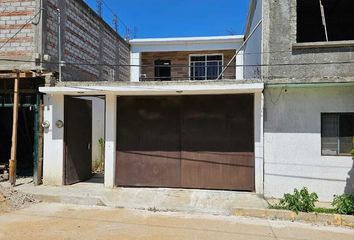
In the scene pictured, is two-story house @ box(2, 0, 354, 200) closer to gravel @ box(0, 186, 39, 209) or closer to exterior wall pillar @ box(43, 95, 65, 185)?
exterior wall pillar @ box(43, 95, 65, 185)

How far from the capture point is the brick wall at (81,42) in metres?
11.7

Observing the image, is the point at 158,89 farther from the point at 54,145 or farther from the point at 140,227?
the point at 140,227

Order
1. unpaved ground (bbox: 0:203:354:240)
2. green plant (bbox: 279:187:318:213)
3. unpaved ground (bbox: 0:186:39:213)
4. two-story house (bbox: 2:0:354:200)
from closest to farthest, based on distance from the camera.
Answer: unpaved ground (bbox: 0:203:354:240)
green plant (bbox: 279:187:318:213)
unpaved ground (bbox: 0:186:39:213)
two-story house (bbox: 2:0:354:200)

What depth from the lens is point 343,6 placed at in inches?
468

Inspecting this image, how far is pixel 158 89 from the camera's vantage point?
1034cm

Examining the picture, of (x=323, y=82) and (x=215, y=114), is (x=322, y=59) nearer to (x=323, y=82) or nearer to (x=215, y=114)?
(x=323, y=82)

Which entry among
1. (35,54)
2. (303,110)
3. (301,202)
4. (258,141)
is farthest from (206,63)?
(301,202)

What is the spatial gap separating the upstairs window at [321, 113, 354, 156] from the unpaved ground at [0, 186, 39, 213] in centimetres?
763

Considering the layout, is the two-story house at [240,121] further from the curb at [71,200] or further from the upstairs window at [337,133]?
the curb at [71,200]

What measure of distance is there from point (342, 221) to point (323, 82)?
10.9ft

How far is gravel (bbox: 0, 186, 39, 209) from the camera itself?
9383mm

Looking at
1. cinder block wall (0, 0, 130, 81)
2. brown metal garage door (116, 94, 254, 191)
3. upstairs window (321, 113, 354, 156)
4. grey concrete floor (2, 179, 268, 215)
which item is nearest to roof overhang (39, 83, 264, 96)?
brown metal garage door (116, 94, 254, 191)

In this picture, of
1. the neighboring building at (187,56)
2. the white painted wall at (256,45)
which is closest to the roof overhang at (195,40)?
the neighboring building at (187,56)

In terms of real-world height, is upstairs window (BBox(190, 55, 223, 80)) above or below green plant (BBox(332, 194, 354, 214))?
above
